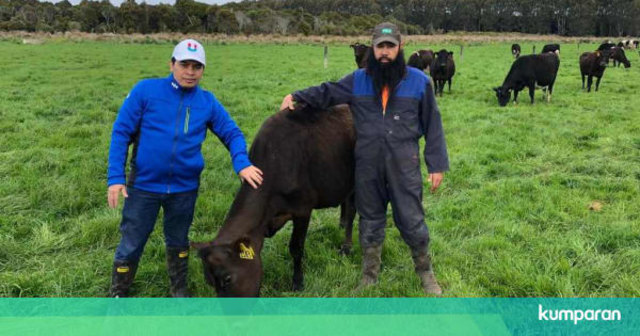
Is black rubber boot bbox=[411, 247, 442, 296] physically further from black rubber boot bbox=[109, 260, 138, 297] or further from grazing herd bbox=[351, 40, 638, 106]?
grazing herd bbox=[351, 40, 638, 106]

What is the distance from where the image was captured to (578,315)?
3.63m

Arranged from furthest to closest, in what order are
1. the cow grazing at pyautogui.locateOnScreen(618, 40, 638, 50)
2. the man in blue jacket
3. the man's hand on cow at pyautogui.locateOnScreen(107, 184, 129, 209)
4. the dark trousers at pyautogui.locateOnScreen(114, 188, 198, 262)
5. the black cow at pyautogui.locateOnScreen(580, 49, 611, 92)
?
the cow grazing at pyautogui.locateOnScreen(618, 40, 638, 50) < the black cow at pyautogui.locateOnScreen(580, 49, 611, 92) < the dark trousers at pyautogui.locateOnScreen(114, 188, 198, 262) < the man in blue jacket < the man's hand on cow at pyautogui.locateOnScreen(107, 184, 129, 209)

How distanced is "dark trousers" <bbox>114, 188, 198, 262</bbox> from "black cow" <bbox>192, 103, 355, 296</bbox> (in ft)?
1.60

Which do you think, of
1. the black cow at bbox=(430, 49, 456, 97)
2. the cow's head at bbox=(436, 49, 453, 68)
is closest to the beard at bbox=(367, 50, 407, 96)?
the black cow at bbox=(430, 49, 456, 97)

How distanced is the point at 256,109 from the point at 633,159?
856 cm

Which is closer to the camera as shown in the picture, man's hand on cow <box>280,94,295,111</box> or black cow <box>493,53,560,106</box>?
man's hand on cow <box>280,94,295,111</box>

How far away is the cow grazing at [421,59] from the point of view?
62.9 feet

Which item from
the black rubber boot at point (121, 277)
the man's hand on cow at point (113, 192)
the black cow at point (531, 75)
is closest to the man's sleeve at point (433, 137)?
the man's hand on cow at point (113, 192)

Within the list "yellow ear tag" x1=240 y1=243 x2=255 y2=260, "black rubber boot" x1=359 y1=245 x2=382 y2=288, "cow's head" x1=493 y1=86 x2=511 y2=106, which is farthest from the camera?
"cow's head" x1=493 y1=86 x2=511 y2=106

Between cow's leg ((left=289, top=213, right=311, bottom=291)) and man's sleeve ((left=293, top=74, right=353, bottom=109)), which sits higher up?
A: man's sleeve ((left=293, top=74, right=353, bottom=109))

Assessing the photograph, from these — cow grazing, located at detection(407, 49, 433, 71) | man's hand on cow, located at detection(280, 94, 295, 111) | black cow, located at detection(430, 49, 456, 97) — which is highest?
cow grazing, located at detection(407, 49, 433, 71)

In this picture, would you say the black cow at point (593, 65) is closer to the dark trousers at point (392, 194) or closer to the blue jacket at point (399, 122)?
the blue jacket at point (399, 122)

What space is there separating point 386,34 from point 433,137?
0.98m

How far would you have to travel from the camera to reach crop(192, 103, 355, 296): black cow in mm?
3205
